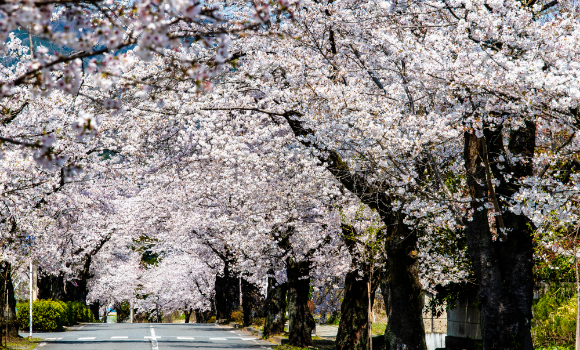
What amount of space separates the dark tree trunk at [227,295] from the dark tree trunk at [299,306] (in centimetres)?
1818

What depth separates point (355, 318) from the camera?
1575cm

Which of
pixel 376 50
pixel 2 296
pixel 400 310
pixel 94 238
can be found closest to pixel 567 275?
pixel 400 310

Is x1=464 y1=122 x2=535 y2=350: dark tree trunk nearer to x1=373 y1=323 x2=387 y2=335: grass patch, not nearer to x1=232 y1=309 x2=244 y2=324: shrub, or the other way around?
x1=373 y1=323 x2=387 y2=335: grass patch

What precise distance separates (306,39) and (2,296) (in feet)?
43.9

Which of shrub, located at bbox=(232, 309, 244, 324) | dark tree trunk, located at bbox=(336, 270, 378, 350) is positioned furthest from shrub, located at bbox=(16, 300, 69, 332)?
dark tree trunk, located at bbox=(336, 270, 378, 350)

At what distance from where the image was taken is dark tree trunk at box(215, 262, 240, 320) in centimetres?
3938

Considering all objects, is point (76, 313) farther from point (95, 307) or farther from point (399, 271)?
point (95, 307)

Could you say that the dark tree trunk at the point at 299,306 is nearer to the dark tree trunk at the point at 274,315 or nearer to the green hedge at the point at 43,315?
the dark tree trunk at the point at 274,315

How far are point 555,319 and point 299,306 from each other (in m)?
8.80

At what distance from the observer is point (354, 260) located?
15875 mm

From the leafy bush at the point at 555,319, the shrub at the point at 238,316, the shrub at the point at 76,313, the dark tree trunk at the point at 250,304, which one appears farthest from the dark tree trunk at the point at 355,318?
the shrub at the point at 76,313

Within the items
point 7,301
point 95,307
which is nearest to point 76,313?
point 7,301

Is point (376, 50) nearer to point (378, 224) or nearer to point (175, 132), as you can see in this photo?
point (378, 224)

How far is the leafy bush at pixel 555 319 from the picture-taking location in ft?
40.8
